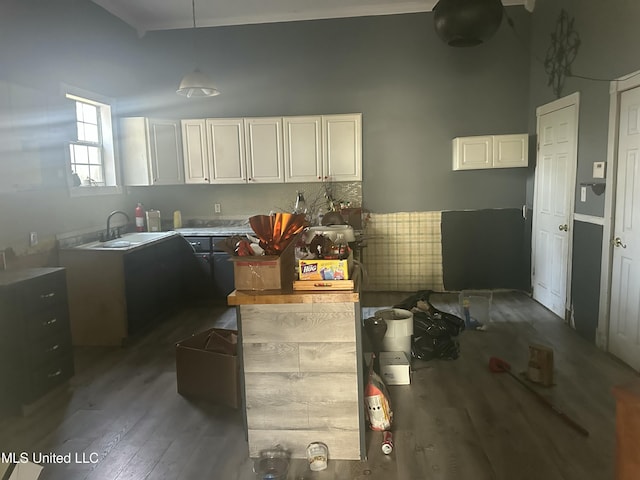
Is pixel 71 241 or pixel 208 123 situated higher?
pixel 208 123

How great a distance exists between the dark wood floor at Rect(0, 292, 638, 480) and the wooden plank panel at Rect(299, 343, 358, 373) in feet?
1.67

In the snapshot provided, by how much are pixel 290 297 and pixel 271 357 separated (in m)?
0.36

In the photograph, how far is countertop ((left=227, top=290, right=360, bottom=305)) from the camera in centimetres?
226

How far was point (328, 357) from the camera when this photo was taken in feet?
7.68

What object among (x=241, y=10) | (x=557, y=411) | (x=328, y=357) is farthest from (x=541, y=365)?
(x=241, y=10)

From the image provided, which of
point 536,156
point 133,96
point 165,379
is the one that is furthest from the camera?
point 133,96

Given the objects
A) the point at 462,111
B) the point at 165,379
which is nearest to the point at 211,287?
the point at 165,379

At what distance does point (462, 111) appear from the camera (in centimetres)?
562

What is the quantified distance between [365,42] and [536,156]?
243 centimetres

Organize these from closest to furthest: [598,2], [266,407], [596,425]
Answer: [266,407] < [596,425] < [598,2]

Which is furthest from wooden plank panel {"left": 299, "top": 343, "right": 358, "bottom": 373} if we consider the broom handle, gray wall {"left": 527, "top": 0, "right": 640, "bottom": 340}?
gray wall {"left": 527, "top": 0, "right": 640, "bottom": 340}

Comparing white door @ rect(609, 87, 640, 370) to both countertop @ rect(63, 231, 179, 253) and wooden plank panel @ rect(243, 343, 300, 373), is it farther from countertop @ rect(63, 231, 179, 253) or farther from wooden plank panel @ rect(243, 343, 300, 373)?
countertop @ rect(63, 231, 179, 253)

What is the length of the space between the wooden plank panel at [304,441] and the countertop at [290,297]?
0.71 meters

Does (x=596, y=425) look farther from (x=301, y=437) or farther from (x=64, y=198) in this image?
(x=64, y=198)
